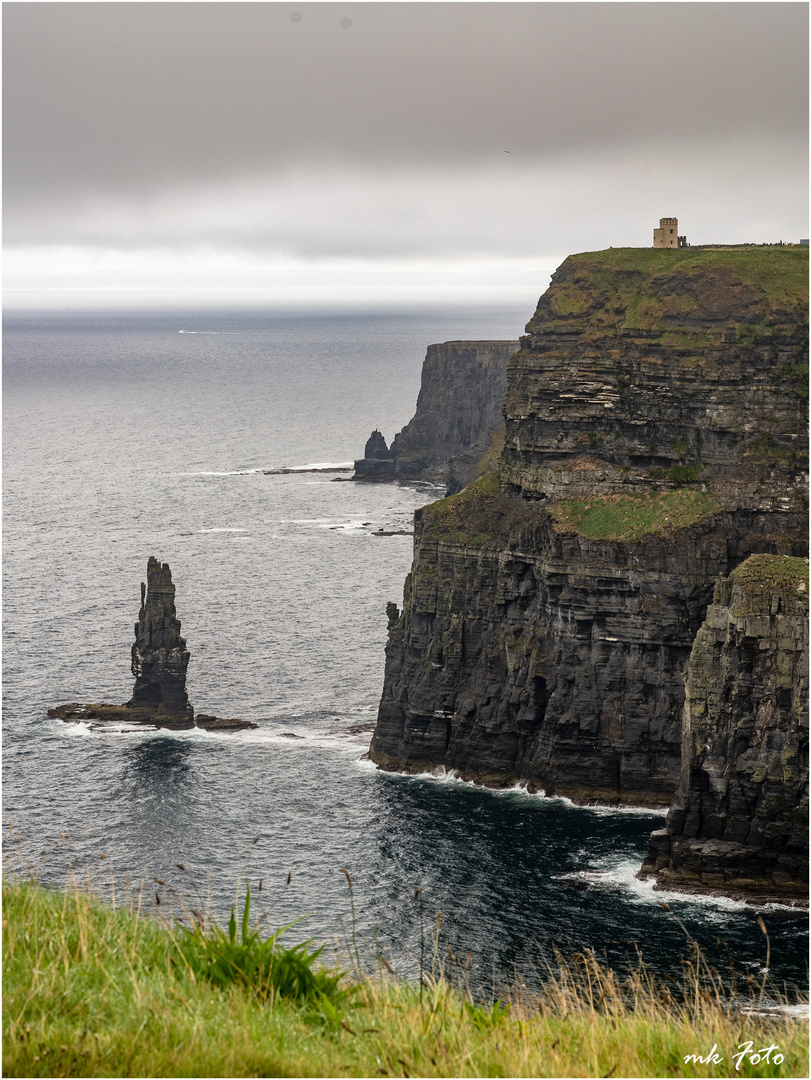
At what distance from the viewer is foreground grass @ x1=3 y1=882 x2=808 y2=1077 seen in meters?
15.7

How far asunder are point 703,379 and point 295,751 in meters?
41.5

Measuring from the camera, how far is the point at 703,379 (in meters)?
106

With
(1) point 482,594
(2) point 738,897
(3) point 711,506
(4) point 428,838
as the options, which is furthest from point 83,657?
(2) point 738,897

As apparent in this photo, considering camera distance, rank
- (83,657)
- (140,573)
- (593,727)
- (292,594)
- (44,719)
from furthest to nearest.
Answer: (140,573) < (292,594) < (83,657) < (44,719) < (593,727)

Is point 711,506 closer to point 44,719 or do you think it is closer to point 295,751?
point 295,751

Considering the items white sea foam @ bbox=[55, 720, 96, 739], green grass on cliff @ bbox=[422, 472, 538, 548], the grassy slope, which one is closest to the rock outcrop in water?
white sea foam @ bbox=[55, 720, 96, 739]

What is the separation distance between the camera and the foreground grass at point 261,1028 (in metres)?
15.7

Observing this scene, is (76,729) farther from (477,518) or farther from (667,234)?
(667,234)

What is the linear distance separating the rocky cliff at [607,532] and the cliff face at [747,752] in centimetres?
1425

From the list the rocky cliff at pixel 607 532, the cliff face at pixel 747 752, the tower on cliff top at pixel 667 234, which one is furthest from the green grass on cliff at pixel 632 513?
the tower on cliff top at pixel 667 234

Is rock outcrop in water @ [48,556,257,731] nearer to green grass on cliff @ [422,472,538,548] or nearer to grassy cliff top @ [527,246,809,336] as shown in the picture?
green grass on cliff @ [422,472,538,548]

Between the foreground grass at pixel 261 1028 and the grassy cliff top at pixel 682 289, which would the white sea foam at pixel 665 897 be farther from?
the foreground grass at pixel 261 1028

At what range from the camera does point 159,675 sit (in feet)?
381

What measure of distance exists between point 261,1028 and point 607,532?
283 feet
